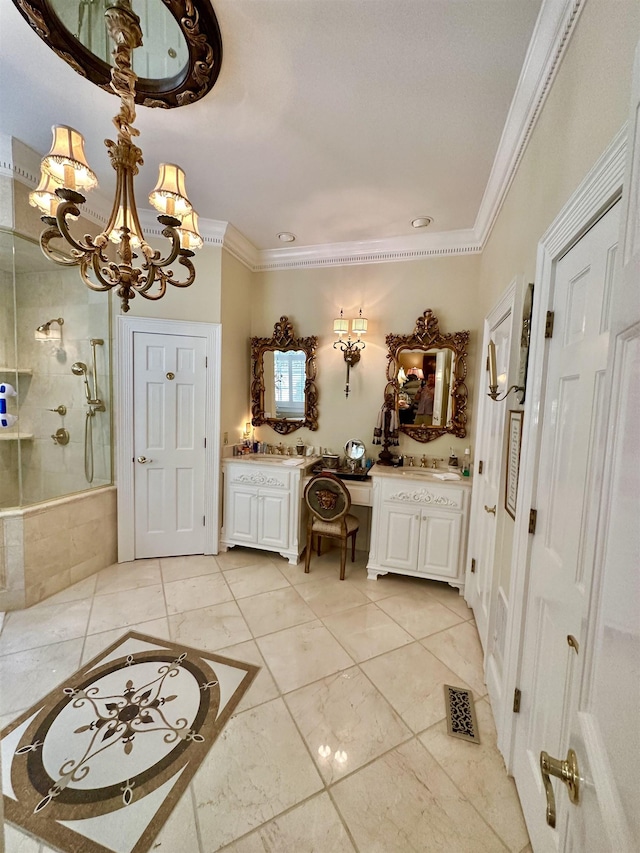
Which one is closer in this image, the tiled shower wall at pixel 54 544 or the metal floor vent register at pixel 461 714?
the metal floor vent register at pixel 461 714

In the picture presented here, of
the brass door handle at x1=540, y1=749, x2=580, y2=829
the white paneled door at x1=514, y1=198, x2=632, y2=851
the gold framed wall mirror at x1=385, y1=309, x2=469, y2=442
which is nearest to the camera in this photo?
the brass door handle at x1=540, y1=749, x2=580, y2=829

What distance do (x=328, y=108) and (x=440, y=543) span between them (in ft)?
9.62

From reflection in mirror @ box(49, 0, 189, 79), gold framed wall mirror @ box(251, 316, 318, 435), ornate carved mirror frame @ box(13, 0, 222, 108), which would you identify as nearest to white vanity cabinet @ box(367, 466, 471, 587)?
gold framed wall mirror @ box(251, 316, 318, 435)

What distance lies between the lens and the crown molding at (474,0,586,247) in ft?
3.84

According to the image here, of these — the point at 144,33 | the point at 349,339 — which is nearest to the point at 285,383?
the point at 349,339

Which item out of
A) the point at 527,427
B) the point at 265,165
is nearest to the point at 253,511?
the point at 527,427

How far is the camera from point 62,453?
2.94m

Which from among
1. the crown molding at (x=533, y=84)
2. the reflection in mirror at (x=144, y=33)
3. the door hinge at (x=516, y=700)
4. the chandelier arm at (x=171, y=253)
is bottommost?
the door hinge at (x=516, y=700)

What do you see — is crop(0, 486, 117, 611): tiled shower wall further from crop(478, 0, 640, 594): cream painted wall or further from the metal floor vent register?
crop(478, 0, 640, 594): cream painted wall

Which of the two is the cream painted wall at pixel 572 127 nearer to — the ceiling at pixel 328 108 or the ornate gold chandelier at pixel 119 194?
the ceiling at pixel 328 108

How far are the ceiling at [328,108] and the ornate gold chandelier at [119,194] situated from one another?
0.41 m

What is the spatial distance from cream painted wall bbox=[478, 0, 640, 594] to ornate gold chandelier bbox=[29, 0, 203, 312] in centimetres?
154

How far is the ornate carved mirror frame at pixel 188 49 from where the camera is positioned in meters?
1.35

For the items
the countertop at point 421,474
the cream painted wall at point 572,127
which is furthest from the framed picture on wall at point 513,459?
the countertop at point 421,474
